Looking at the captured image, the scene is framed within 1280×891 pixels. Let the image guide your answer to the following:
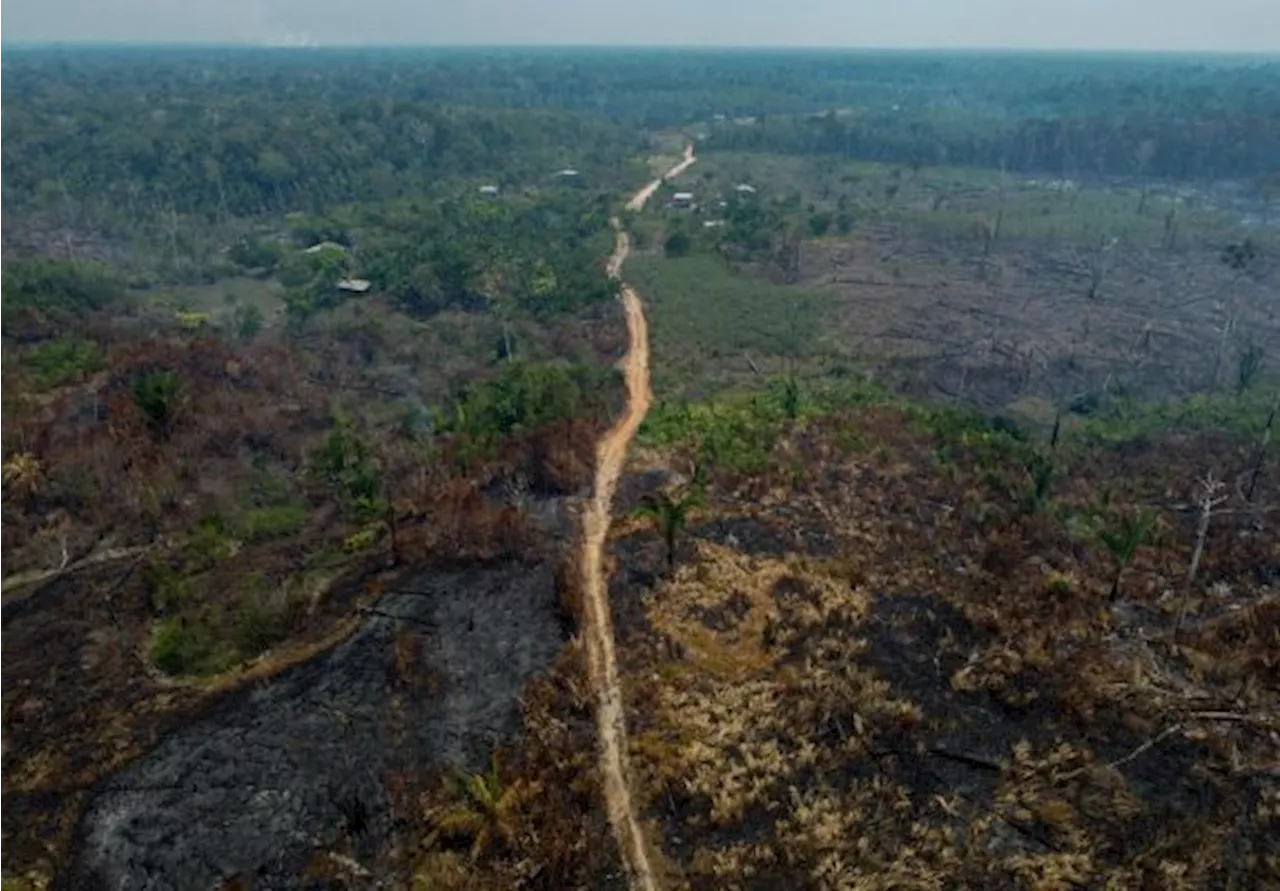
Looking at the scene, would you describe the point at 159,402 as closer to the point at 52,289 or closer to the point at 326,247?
the point at 52,289

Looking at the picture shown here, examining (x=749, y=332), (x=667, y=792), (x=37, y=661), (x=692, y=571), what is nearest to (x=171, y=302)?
(x=749, y=332)

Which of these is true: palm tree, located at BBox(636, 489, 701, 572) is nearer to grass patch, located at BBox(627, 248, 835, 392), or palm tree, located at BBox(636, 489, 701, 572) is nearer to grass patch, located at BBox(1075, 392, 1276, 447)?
grass patch, located at BBox(627, 248, 835, 392)

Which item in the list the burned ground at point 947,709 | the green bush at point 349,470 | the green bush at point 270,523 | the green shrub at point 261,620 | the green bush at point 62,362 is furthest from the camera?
the green bush at point 62,362

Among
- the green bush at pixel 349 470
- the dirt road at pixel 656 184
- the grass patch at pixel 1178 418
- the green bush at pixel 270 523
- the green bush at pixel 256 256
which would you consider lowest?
the grass patch at pixel 1178 418

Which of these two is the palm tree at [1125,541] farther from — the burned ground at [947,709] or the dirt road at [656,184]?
the dirt road at [656,184]

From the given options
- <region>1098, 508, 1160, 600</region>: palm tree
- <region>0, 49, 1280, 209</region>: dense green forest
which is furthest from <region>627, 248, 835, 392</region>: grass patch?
<region>0, 49, 1280, 209</region>: dense green forest

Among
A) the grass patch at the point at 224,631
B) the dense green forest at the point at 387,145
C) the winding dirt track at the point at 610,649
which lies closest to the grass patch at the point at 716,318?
the winding dirt track at the point at 610,649
